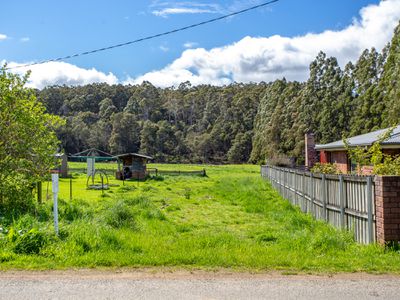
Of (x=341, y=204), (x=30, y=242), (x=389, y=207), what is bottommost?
(x=30, y=242)

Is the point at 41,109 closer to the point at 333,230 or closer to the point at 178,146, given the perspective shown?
the point at 333,230

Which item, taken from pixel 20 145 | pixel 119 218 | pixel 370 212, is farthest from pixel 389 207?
pixel 20 145

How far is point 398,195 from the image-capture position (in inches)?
264

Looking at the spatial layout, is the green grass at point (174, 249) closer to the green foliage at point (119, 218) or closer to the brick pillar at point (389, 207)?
the green foliage at point (119, 218)

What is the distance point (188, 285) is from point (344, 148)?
16106 millimetres

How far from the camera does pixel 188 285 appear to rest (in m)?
5.32

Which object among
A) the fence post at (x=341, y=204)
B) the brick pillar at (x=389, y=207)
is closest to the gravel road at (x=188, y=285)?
the brick pillar at (x=389, y=207)

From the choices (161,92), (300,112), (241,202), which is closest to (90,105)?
(161,92)

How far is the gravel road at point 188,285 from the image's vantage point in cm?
491

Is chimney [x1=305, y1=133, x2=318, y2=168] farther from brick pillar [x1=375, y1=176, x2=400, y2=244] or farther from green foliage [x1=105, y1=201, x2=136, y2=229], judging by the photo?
brick pillar [x1=375, y1=176, x2=400, y2=244]

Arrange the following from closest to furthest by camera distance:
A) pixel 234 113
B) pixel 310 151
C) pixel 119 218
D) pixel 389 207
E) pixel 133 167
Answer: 1. pixel 389 207
2. pixel 119 218
3. pixel 310 151
4. pixel 133 167
5. pixel 234 113

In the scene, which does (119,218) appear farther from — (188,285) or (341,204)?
(341,204)

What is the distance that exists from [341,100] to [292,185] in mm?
38950

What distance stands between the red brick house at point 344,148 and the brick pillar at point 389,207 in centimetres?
706
